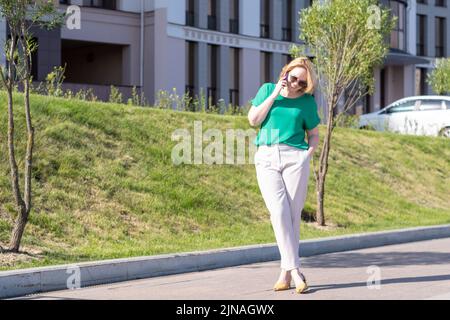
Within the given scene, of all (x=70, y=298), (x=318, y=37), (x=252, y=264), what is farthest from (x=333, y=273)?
(x=318, y=37)

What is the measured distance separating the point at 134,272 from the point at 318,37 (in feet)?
22.3

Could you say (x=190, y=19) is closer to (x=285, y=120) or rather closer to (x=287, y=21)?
(x=287, y=21)

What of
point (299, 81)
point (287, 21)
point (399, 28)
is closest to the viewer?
point (299, 81)

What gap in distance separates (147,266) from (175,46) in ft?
75.9

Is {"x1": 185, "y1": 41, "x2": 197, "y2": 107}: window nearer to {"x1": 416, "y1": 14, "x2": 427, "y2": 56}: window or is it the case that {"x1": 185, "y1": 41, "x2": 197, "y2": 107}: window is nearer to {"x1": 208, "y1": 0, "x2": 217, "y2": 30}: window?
{"x1": 208, "y1": 0, "x2": 217, "y2": 30}: window

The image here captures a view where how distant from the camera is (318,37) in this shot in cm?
1447

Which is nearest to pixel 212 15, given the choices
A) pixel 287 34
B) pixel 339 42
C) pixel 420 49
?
pixel 287 34

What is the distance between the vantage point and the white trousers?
297 inches

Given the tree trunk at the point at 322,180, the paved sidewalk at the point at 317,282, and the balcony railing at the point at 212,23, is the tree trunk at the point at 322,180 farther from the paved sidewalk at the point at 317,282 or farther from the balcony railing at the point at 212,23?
the balcony railing at the point at 212,23

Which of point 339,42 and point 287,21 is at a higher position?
point 287,21

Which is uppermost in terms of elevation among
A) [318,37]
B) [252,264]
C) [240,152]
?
[318,37]

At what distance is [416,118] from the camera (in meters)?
26.9

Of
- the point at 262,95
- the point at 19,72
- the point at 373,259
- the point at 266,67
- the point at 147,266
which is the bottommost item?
the point at 373,259
